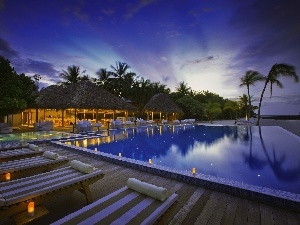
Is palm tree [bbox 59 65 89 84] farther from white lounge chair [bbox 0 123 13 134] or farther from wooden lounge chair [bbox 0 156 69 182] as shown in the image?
wooden lounge chair [bbox 0 156 69 182]

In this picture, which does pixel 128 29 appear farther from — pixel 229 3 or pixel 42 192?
pixel 42 192

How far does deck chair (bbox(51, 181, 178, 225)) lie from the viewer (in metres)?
2.05

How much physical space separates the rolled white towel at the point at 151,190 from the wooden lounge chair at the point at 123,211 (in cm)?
5

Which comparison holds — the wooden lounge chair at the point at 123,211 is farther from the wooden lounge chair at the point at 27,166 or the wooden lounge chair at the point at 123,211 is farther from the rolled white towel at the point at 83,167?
the wooden lounge chair at the point at 27,166

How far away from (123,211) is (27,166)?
2.90m

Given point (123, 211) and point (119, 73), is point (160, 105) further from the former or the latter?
point (123, 211)

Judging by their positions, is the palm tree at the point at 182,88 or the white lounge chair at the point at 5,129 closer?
the white lounge chair at the point at 5,129

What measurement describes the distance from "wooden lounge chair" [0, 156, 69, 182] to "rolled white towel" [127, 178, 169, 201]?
2517 millimetres

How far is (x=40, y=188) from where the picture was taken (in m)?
2.84

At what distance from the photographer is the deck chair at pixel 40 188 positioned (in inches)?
98.4

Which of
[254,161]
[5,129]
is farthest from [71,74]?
[254,161]

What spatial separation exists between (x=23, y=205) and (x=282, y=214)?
12.2 feet

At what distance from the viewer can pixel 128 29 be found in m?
18.7

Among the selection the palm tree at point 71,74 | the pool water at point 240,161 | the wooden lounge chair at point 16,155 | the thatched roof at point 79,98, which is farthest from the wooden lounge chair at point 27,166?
the palm tree at point 71,74
